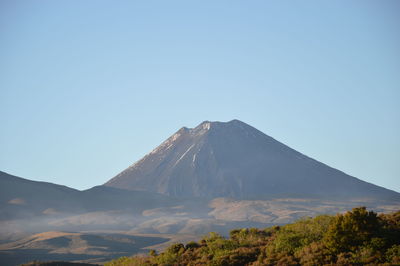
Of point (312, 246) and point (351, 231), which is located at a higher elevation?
point (351, 231)

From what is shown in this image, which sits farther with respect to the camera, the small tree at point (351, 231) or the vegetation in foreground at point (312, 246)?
the small tree at point (351, 231)

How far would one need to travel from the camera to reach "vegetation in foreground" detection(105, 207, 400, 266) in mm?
27391

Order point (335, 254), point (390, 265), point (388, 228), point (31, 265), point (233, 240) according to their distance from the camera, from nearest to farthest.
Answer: point (390, 265) < point (335, 254) < point (388, 228) < point (233, 240) < point (31, 265)

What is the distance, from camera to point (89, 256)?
7657 inches

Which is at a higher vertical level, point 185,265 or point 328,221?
point 328,221

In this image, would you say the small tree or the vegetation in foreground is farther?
the small tree

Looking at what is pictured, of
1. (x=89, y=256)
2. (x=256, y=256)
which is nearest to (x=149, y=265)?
(x=256, y=256)

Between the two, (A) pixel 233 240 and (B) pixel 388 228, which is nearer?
(B) pixel 388 228

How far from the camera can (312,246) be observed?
1142 inches

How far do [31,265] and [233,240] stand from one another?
67.7ft

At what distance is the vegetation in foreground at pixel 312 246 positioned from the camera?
27.4 metres

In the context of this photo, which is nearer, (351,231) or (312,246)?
(351,231)

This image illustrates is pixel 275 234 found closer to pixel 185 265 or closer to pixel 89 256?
pixel 185 265

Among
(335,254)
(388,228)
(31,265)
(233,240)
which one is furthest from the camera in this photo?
(31,265)
